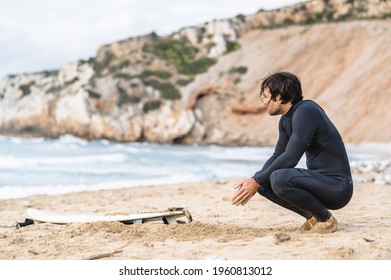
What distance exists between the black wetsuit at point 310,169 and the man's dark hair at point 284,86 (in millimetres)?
89

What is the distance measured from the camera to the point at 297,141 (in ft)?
14.2

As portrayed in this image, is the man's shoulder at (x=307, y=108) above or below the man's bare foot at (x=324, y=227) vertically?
above

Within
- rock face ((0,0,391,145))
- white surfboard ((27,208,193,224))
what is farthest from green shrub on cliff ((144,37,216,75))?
white surfboard ((27,208,193,224))

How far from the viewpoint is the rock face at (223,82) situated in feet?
118

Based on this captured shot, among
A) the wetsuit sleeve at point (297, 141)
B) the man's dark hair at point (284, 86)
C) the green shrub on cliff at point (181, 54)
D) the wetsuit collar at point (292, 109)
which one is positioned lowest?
the wetsuit sleeve at point (297, 141)

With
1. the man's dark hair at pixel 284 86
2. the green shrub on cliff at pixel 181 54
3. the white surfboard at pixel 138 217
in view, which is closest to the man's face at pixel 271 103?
the man's dark hair at pixel 284 86

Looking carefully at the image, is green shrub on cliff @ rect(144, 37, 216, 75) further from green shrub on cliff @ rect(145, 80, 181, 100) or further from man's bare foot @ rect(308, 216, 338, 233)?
Answer: man's bare foot @ rect(308, 216, 338, 233)

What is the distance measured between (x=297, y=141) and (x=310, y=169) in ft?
1.40

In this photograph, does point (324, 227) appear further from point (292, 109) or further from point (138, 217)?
point (138, 217)

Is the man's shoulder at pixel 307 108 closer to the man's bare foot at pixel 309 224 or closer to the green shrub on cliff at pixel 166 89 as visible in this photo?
the man's bare foot at pixel 309 224

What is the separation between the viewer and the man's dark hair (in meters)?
4.48

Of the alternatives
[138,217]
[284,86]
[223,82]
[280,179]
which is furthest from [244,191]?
[223,82]

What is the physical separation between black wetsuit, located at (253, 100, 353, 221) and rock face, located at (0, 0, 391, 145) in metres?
28.3
